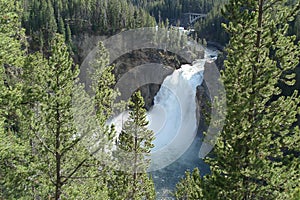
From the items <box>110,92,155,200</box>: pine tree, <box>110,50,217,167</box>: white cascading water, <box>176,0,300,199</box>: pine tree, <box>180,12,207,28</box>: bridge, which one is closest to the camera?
<box>176,0,300,199</box>: pine tree

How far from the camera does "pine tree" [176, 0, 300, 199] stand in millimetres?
11180

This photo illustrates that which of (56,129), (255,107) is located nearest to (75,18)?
(56,129)

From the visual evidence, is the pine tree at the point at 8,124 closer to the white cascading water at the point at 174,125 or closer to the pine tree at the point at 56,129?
the pine tree at the point at 56,129

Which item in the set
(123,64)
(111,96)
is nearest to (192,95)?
(123,64)

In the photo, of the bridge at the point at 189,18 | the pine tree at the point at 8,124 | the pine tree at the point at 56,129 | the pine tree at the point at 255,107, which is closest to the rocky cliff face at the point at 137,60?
the pine tree at the point at 255,107

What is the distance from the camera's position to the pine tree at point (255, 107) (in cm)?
1118

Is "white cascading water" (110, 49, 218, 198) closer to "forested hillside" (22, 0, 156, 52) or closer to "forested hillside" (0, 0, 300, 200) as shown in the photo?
"forested hillside" (22, 0, 156, 52)

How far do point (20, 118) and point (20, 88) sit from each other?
964 millimetres

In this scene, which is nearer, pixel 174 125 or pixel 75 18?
pixel 174 125

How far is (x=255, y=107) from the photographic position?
11531 mm

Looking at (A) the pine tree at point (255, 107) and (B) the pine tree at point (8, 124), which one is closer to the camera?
(B) the pine tree at point (8, 124)

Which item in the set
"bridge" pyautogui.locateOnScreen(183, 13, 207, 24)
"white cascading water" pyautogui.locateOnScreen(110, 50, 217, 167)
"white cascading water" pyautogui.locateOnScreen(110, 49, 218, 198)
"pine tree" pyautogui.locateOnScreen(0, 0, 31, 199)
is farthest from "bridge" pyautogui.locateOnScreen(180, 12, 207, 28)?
"pine tree" pyautogui.locateOnScreen(0, 0, 31, 199)

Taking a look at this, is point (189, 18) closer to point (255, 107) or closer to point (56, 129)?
point (255, 107)

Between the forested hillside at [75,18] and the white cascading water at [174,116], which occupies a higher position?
the forested hillside at [75,18]
